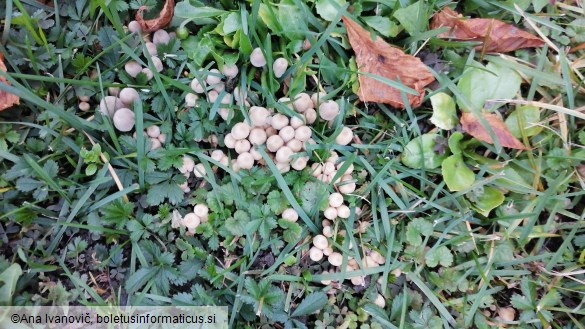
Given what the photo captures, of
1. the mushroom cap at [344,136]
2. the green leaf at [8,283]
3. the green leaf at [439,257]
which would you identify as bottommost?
the green leaf at [8,283]

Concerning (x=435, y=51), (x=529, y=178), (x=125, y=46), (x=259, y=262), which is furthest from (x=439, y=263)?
(x=125, y=46)

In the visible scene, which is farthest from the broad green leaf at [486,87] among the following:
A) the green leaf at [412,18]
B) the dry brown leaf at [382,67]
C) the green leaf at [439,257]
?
the green leaf at [439,257]

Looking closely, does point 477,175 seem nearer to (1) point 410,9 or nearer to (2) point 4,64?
(1) point 410,9

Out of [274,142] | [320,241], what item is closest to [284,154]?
[274,142]

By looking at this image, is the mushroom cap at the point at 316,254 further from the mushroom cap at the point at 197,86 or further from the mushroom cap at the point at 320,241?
the mushroom cap at the point at 197,86

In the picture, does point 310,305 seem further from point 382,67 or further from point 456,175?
point 382,67

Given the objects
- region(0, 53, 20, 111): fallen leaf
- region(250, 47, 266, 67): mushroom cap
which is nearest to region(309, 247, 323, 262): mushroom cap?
region(250, 47, 266, 67): mushroom cap

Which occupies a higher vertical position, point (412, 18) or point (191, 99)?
point (412, 18)
